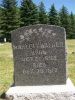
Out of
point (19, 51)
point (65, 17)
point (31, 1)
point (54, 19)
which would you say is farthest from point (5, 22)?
point (19, 51)

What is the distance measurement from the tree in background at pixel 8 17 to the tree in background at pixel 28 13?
11.0ft

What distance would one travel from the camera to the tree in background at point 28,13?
66250 millimetres

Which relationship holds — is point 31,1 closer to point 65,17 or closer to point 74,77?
point 65,17

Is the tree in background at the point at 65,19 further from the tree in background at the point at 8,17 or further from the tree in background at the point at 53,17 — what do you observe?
the tree in background at the point at 8,17

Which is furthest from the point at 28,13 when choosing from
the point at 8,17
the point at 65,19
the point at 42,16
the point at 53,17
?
the point at 65,19

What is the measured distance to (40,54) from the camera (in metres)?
8.99

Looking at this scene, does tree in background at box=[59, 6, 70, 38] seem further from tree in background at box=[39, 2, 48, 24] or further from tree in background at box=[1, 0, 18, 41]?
tree in background at box=[1, 0, 18, 41]

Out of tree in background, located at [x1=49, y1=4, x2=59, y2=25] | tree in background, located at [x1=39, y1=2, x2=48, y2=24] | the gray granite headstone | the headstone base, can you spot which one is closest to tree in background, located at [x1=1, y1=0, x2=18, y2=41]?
tree in background, located at [x1=39, y1=2, x2=48, y2=24]

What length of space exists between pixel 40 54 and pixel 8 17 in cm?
5476

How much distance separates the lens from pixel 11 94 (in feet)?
28.1

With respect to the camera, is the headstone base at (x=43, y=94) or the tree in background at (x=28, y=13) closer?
the headstone base at (x=43, y=94)

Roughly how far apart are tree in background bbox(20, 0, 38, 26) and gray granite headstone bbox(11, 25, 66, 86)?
188ft

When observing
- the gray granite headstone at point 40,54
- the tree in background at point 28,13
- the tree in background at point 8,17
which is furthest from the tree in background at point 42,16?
the gray granite headstone at point 40,54

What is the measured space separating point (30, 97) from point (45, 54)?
3.85 feet
